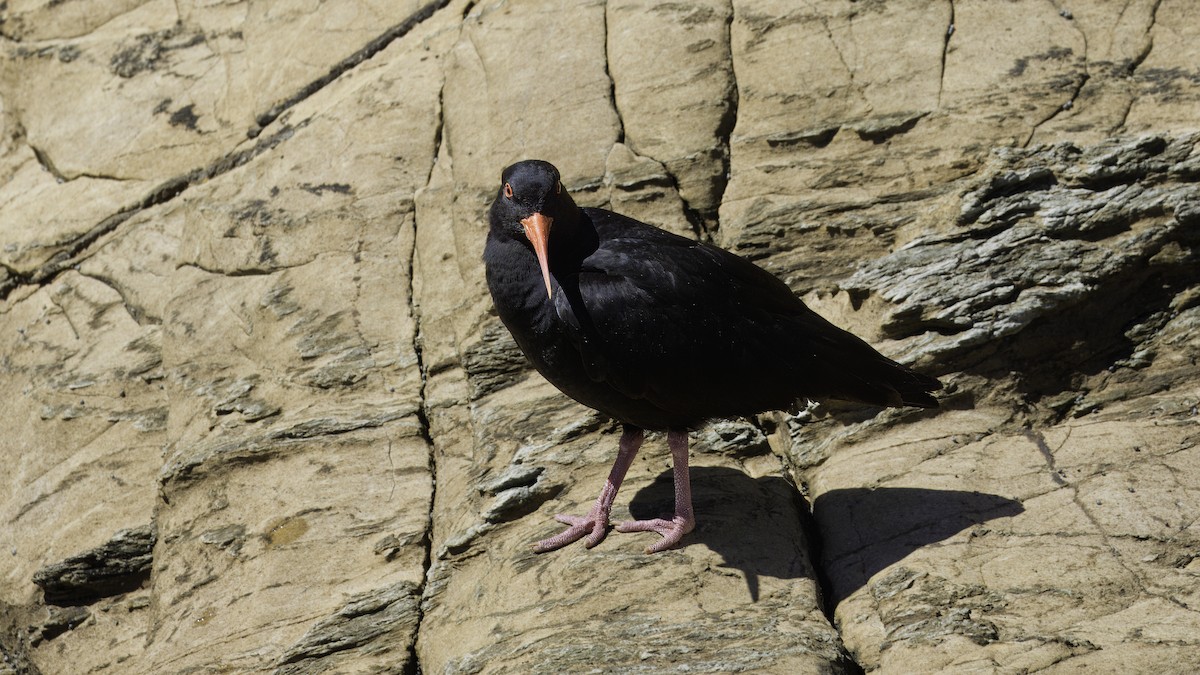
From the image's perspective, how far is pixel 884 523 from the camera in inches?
214

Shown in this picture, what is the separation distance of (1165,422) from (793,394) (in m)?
2.02

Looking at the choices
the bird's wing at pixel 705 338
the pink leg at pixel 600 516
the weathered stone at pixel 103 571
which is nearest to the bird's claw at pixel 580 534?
the pink leg at pixel 600 516

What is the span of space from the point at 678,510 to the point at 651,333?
2.99 feet

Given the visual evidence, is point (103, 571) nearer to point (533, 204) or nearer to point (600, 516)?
point (600, 516)

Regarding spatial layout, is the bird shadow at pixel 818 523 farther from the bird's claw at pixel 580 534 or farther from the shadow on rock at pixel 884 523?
the bird's claw at pixel 580 534

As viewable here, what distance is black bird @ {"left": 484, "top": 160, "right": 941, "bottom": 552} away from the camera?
5.07 meters

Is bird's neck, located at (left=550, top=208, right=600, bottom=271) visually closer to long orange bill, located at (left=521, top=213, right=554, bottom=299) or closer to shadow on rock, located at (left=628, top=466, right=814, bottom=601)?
long orange bill, located at (left=521, top=213, right=554, bottom=299)

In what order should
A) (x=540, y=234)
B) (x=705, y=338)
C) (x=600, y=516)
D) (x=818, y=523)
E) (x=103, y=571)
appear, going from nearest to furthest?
1. (x=540, y=234)
2. (x=705, y=338)
3. (x=600, y=516)
4. (x=818, y=523)
5. (x=103, y=571)

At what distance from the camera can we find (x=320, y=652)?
5.46m

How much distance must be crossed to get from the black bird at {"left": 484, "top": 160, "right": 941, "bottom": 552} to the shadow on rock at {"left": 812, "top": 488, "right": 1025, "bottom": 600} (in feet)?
1.65

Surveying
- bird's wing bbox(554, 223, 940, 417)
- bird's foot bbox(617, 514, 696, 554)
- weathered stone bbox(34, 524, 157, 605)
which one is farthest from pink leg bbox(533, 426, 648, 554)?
weathered stone bbox(34, 524, 157, 605)

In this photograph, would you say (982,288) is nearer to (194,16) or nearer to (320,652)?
(320,652)

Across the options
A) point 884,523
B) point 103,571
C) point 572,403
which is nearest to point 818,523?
point 884,523

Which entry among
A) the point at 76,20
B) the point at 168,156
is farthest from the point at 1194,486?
the point at 76,20
